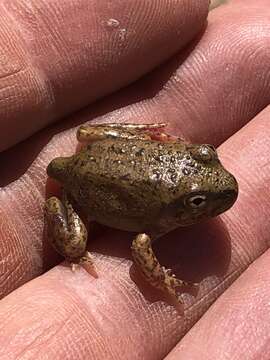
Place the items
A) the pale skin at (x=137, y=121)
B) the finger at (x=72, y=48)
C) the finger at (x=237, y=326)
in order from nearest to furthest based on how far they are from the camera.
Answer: the finger at (x=237, y=326) < the pale skin at (x=137, y=121) < the finger at (x=72, y=48)

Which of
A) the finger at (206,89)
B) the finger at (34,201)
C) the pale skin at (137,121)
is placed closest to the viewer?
Answer: the pale skin at (137,121)

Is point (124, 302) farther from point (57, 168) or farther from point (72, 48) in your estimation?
point (72, 48)

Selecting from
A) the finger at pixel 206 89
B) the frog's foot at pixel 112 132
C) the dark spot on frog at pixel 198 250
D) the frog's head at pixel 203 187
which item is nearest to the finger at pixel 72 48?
the finger at pixel 206 89

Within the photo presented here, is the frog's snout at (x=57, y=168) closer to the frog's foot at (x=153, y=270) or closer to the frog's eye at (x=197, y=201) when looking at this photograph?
the frog's foot at (x=153, y=270)

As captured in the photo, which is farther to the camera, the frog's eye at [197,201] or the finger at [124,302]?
the frog's eye at [197,201]

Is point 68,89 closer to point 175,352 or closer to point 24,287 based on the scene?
point 24,287

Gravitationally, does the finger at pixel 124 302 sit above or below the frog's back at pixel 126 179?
below

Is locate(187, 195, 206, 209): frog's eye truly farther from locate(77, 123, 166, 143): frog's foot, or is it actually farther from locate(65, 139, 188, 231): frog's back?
locate(77, 123, 166, 143): frog's foot

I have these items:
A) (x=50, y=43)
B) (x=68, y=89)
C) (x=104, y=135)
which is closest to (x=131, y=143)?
(x=104, y=135)
